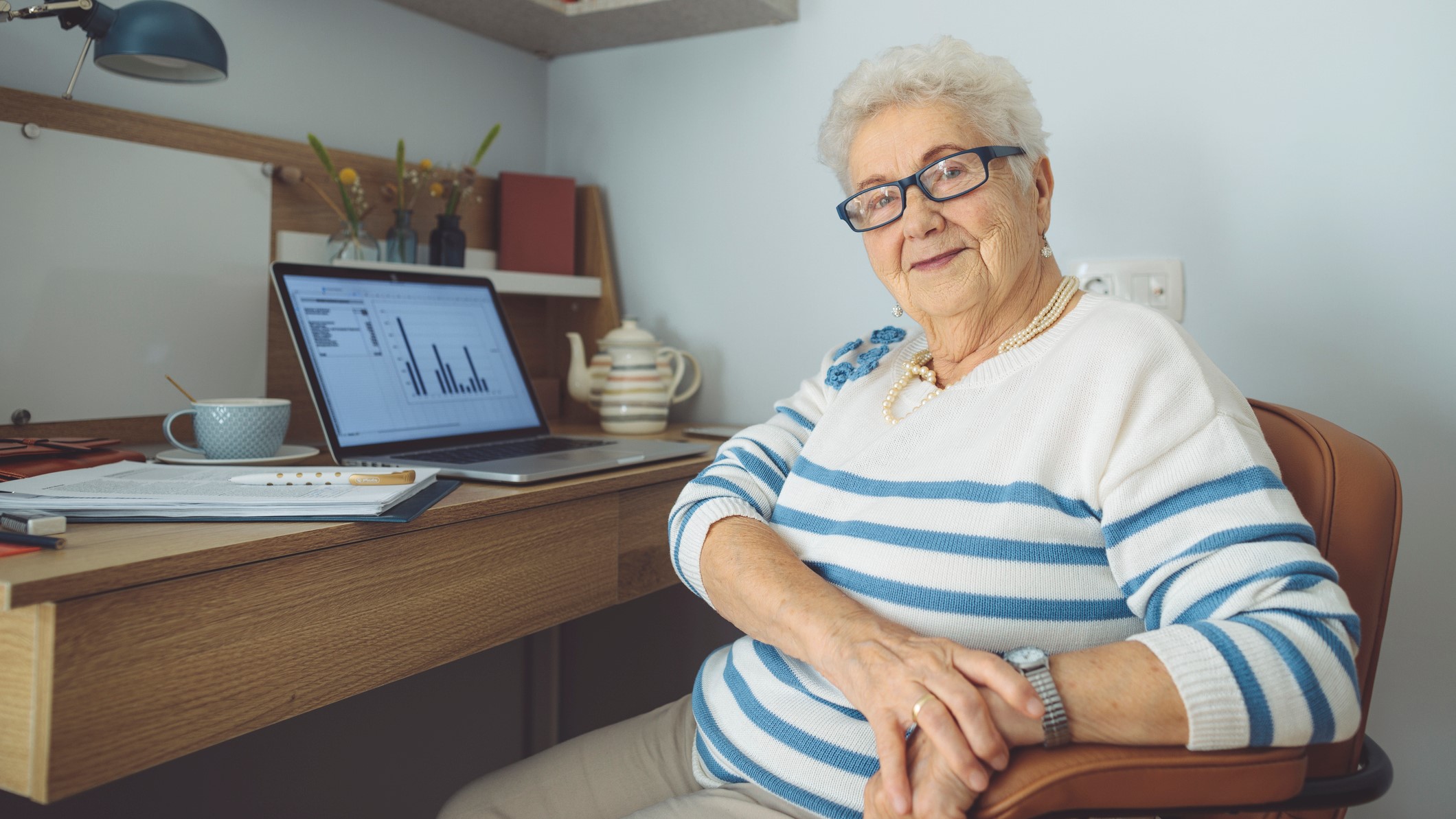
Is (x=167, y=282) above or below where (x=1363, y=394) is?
above

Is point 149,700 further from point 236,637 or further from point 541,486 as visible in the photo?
point 541,486

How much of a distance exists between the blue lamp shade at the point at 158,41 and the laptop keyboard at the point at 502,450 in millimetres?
567

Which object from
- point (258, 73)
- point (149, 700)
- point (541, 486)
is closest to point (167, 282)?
point (258, 73)

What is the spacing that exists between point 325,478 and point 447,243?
2.70 feet

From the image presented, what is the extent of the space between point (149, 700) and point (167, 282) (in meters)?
0.87

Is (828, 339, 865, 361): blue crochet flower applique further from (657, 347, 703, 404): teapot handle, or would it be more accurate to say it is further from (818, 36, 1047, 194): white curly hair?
(657, 347, 703, 404): teapot handle

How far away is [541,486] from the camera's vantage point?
3.92 feet

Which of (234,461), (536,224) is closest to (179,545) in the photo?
(234,461)

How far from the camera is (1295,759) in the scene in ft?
2.36

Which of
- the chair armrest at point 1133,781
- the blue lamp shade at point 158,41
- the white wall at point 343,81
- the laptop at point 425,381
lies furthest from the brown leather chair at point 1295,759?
the white wall at point 343,81

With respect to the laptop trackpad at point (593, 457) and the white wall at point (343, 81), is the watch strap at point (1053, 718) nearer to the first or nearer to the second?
the laptop trackpad at point (593, 457)

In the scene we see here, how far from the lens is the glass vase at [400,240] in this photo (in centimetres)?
170

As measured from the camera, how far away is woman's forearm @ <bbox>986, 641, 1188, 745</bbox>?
726 millimetres

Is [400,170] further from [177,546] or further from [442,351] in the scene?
[177,546]
